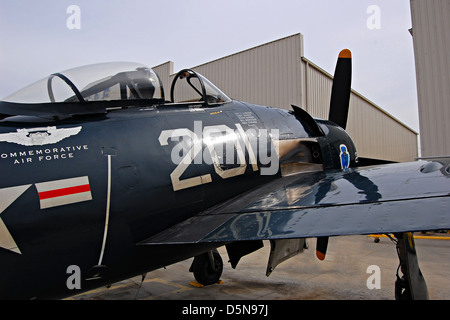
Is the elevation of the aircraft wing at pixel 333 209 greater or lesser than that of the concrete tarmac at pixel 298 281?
greater

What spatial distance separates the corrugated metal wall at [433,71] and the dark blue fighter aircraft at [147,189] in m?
8.23

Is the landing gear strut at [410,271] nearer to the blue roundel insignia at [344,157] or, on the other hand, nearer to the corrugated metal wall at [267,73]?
the blue roundel insignia at [344,157]

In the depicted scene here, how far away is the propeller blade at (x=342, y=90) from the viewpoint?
20.1 ft

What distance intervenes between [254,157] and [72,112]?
1878 mm

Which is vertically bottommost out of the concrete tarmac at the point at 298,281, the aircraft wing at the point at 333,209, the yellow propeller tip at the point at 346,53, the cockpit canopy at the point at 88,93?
the concrete tarmac at the point at 298,281

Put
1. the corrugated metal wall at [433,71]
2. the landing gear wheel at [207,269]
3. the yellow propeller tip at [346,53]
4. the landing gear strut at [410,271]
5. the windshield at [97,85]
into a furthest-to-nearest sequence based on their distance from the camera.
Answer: the corrugated metal wall at [433,71] → the landing gear wheel at [207,269] → the yellow propeller tip at [346,53] → the landing gear strut at [410,271] → the windshield at [97,85]

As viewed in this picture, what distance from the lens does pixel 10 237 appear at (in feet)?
7.30

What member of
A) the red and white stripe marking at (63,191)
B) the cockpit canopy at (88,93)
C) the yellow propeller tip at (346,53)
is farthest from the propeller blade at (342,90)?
the red and white stripe marking at (63,191)

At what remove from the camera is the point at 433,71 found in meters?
10.8

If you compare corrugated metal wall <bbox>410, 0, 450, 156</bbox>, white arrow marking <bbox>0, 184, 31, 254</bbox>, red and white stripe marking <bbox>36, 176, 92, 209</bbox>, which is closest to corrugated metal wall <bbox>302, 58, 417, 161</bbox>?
corrugated metal wall <bbox>410, 0, 450, 156</bbox>

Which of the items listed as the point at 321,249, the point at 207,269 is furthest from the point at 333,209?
the point at 207,269

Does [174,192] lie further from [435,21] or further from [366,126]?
[366,126]

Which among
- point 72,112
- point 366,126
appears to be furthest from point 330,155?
point 366,126

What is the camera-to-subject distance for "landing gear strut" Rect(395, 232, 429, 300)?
362 centimetres
